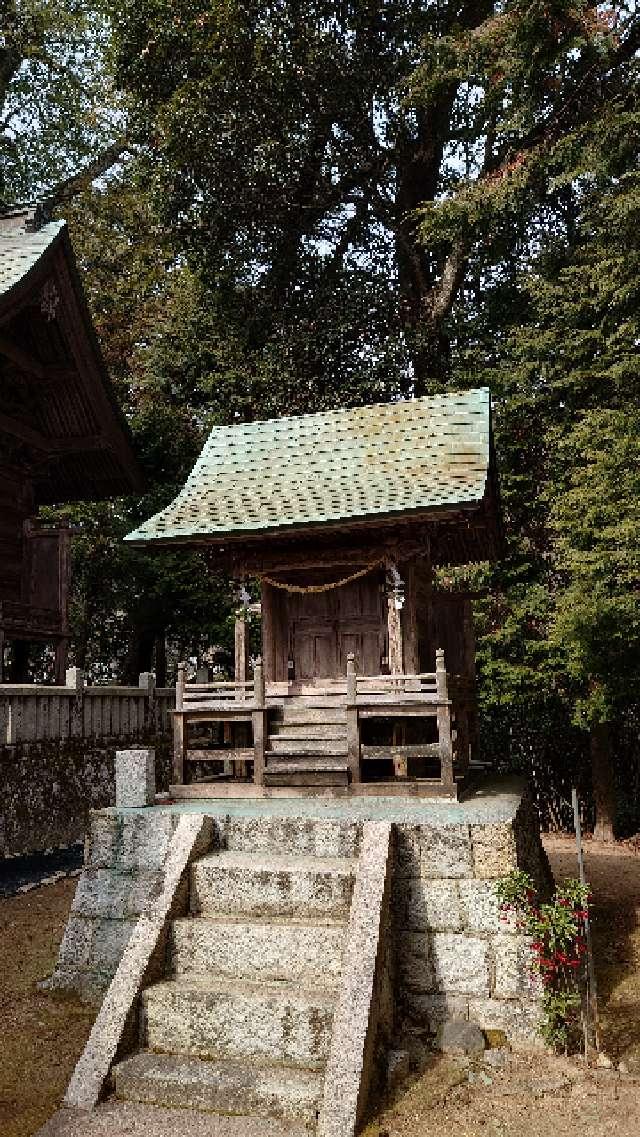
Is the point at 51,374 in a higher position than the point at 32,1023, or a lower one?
higher

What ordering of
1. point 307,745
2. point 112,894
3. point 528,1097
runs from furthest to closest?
point 307,745, point 112,894, point 528,1097

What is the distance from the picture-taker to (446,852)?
25.7 ft

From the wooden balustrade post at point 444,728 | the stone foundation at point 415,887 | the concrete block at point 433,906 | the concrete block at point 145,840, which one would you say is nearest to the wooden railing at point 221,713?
the stone foundation at point 415,887

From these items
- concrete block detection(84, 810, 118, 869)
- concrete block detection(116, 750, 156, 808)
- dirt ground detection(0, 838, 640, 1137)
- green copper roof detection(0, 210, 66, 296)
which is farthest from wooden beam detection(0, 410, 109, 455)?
dirt ground detection(0, 838, 640, 1137)

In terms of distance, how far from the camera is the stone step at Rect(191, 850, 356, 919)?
25.1 ft

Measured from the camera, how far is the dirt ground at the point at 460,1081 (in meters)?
5.83

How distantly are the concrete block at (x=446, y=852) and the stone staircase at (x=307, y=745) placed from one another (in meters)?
2.18

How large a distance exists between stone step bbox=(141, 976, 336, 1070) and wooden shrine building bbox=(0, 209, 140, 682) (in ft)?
27.8

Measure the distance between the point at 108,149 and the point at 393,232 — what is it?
654 inches

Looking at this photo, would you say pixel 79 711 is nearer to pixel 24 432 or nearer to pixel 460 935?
pixel 24 432

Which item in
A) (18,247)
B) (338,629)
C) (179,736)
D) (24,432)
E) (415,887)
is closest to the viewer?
(415,887)

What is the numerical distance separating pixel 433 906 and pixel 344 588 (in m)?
5.50

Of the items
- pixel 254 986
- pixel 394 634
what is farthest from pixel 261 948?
pixel 394 634

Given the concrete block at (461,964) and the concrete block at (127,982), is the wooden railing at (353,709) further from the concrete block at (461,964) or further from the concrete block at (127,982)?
the concrete block at (461,964)
